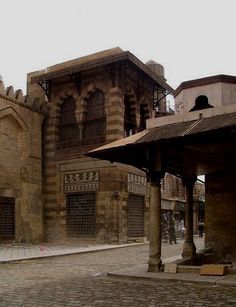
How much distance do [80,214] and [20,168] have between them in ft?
11.8

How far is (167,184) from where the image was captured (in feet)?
106

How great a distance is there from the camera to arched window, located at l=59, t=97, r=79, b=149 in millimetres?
22328

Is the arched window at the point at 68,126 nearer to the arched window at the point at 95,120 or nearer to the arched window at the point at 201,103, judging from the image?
the arched window at the point at 95,120

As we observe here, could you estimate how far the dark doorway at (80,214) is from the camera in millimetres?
21047

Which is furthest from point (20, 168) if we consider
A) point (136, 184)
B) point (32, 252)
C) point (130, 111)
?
point (130, 111)

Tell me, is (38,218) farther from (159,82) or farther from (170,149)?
(170,149)

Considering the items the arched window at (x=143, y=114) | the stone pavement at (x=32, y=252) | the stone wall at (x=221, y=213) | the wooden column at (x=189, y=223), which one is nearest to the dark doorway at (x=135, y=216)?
the stone pavement at (x=32, y=252)

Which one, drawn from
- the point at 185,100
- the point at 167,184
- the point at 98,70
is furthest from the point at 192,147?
the point at 167,184

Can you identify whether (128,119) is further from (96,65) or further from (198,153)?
(198,153)

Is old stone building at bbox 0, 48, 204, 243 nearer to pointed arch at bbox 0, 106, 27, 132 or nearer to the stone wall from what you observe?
pointed arch at bbox 0, 106, 27, 132

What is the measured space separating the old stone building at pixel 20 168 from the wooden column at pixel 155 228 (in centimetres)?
1146

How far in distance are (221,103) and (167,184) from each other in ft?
71.0

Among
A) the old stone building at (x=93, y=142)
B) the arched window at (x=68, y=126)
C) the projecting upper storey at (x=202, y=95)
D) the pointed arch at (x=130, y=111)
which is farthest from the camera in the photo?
the pointed arch at (x=130, y=111)

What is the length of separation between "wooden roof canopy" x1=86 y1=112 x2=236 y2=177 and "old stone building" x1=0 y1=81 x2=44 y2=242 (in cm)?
1056
